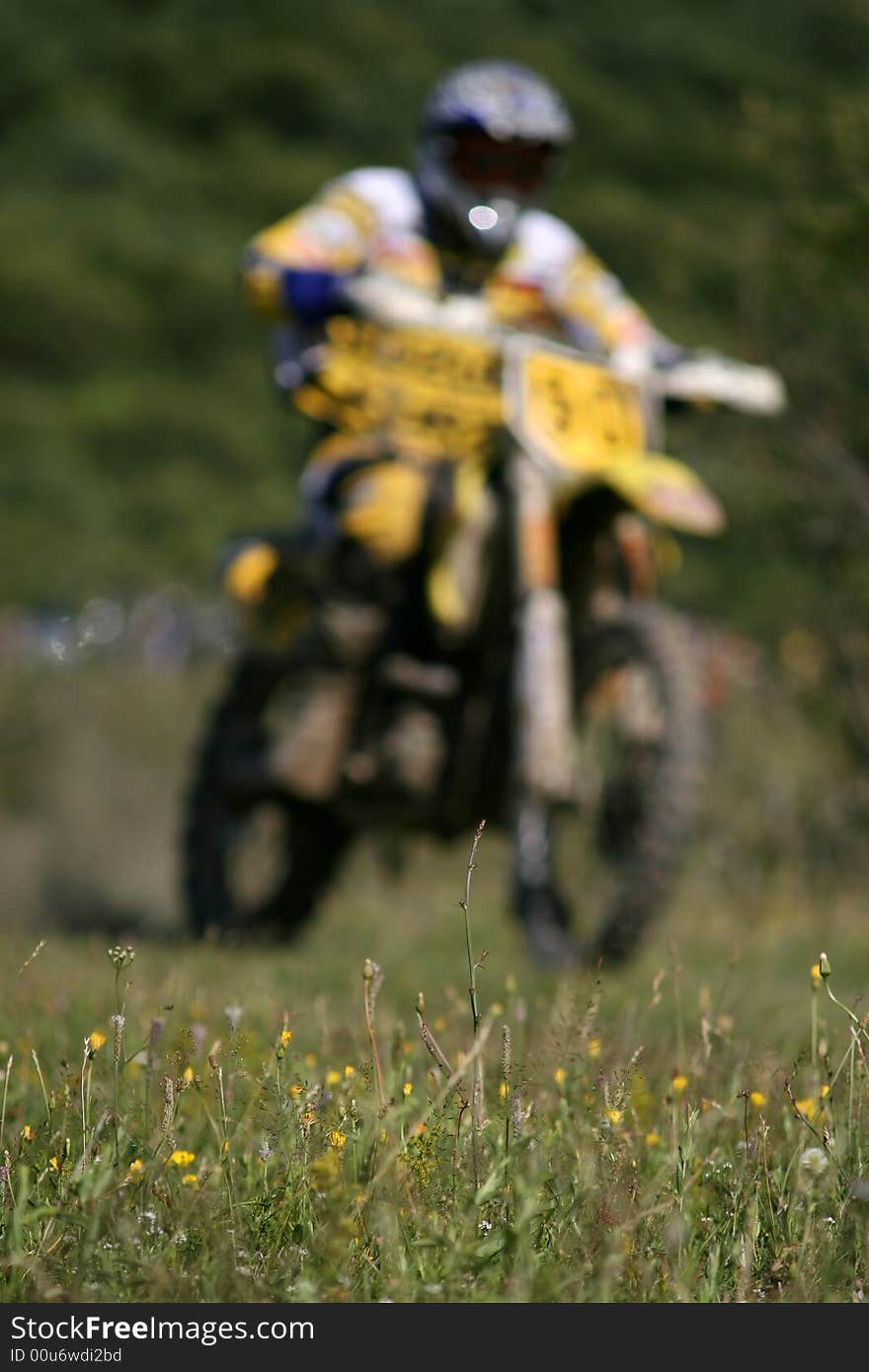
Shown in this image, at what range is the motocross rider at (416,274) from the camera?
215 inches

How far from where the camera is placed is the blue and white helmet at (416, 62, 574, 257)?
5.50 m

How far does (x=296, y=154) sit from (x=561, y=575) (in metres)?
57.1

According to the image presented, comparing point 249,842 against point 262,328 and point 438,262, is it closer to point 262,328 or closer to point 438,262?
point 438,262

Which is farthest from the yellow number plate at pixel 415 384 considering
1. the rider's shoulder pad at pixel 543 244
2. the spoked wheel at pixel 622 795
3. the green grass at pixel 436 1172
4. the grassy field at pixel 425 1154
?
the green grass at pixel 436 1172

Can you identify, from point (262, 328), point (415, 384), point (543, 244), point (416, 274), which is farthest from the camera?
point (262, 328)

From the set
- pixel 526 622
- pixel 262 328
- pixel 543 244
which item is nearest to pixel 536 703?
pixel 526 622

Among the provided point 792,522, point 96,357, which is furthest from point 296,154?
point 792,522

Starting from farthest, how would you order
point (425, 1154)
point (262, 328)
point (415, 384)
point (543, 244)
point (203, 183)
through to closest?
1. point (203, 183)
2. point (262, 328)
3. point (543, 244)
4. point (415, 384)
5. point (425, 1154)

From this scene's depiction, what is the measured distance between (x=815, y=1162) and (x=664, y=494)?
117 inches

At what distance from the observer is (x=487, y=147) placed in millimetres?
5574

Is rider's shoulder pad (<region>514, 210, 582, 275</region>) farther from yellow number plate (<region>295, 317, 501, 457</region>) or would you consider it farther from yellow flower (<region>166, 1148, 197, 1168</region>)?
yellow flower (<region>166, 1148, 197, 1168</region>)

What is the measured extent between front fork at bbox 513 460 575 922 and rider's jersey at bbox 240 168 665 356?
2.48 ft

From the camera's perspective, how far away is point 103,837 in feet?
42.0

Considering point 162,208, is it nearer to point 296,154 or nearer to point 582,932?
point 296,154
